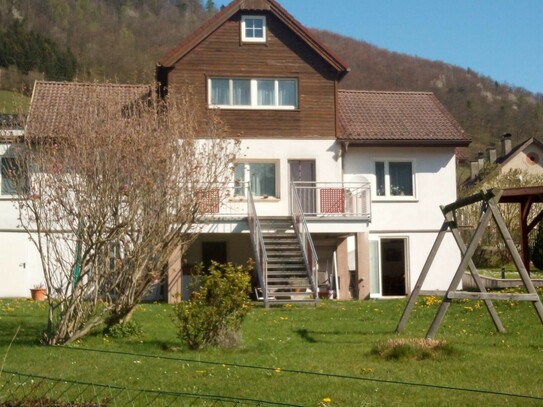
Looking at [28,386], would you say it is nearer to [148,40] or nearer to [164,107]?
[164,107]

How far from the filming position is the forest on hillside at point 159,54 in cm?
6419

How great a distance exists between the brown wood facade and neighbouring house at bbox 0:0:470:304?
0.11 ft

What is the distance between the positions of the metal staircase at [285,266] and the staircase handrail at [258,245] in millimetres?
121

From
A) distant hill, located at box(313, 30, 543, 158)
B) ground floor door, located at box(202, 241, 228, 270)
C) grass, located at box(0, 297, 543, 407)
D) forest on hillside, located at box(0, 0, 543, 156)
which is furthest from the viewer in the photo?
distant hill, located at box(313, 30, 543, 158)

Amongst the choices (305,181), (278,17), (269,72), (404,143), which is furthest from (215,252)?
(278,17)

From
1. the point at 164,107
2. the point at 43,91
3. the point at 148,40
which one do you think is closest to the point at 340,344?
the point at 164,107

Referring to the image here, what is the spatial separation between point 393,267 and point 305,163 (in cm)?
503

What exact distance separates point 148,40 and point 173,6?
20.5 meters

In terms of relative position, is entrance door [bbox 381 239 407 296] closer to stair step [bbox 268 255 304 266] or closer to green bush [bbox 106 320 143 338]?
stair step [bbox 268 255 304 266]

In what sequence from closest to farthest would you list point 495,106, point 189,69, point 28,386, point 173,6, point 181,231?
point 28,386 < point 181,231 < point 189,69 < point 173,6 < point 495,106

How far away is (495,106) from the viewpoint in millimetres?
85562

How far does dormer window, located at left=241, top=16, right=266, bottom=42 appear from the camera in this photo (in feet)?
92.9

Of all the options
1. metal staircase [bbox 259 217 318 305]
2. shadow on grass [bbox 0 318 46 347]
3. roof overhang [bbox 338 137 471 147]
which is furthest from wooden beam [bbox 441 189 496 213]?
roof overhang [bbox 338 137 471 147]

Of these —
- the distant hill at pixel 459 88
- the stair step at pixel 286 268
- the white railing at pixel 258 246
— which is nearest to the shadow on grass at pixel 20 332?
the white railing at pixel 258 246
